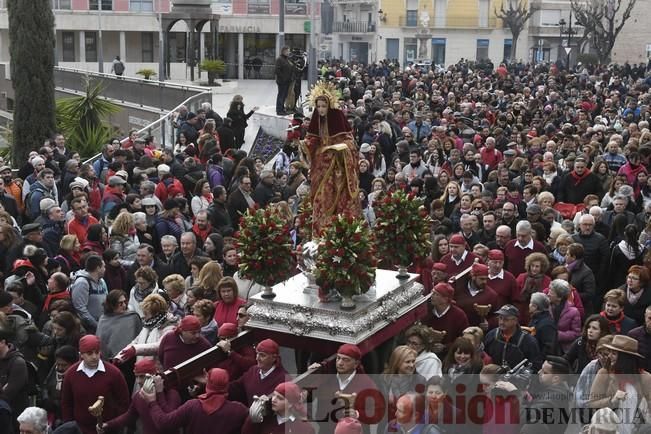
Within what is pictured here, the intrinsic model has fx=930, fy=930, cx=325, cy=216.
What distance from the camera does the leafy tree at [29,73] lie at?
2055 cm

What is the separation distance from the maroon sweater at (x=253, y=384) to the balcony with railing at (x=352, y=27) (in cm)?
5946

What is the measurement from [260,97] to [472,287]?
26835mm

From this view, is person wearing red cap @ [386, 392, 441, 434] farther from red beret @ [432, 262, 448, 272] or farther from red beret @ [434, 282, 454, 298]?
red beret @ [432, 262, 448, 272]

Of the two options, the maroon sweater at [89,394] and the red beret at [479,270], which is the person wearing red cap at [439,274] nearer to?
the red beret at [479,270]

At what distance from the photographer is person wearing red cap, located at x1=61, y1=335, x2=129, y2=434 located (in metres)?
7.07

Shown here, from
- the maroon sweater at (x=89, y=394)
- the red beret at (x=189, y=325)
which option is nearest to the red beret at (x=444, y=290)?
the red beret at (x=189, y=325)

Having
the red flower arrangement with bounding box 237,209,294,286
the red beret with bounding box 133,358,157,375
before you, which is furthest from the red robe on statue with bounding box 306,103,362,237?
the red beret with bounding box 133,358,157,375

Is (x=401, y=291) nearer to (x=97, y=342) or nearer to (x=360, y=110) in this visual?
(x=97, y=342)

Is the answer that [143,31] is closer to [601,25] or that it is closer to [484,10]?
[484,10]

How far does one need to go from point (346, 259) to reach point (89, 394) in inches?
89.6

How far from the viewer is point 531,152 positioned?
54.6 feet

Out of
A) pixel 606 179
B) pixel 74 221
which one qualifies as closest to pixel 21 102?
pixel 74 221

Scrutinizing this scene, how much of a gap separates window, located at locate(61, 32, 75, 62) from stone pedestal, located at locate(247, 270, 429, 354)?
49761 millimetres

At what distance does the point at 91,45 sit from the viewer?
5541 centimetres
